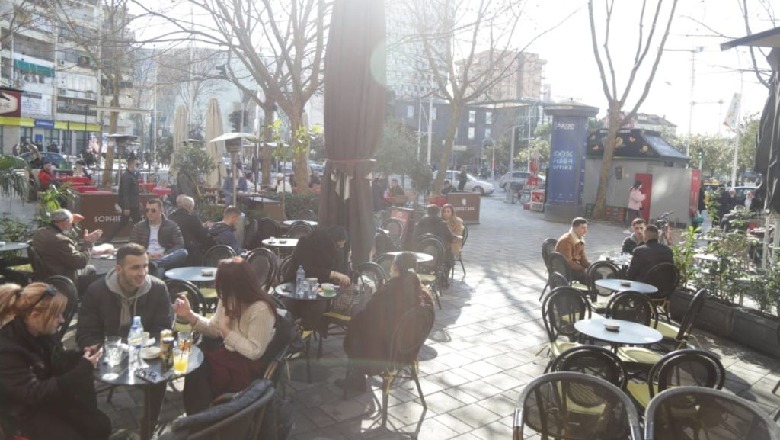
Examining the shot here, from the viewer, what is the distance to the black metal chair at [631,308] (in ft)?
19.5

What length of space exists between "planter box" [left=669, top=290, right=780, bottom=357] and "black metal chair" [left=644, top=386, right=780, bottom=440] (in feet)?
14.4

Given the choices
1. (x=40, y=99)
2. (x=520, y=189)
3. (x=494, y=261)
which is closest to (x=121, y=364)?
(x=494, y=261)

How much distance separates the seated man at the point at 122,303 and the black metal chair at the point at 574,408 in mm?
2765

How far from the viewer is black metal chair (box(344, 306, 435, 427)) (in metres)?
4.77

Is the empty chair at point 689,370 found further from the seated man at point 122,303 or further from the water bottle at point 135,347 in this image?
the seated man at point 122,303

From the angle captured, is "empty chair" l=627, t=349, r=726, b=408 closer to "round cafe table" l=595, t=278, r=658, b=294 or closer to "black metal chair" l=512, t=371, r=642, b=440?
"black metal chair" l=512, t=371, r=642, b=440

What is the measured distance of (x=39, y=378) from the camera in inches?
132

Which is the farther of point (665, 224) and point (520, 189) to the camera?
point (520, 189)

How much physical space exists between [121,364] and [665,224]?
1010 centimetres

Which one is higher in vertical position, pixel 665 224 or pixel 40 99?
pixel 40 99

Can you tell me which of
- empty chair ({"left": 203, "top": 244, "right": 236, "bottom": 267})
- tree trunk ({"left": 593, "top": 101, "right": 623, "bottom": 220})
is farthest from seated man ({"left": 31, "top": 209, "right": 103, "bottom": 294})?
tree trunk ({"left": 593, "top": 101, "right": 623, "bottom": 220})

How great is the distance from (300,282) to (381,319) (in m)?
1.37

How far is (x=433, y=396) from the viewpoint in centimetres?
536

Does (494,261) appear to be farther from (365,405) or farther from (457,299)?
(365,405)
